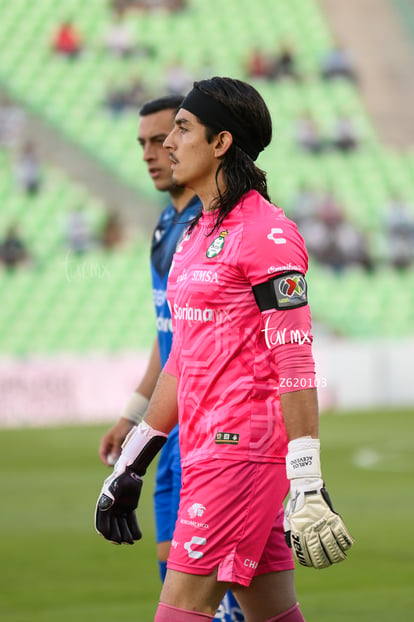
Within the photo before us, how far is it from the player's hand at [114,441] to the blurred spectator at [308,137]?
2229cm

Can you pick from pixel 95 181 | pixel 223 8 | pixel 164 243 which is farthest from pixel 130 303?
pixel 164 243

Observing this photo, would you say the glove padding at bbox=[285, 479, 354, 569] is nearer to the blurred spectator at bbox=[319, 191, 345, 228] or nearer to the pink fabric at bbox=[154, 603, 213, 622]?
the pink fabric at bbox=[154, 603, 213, 622]

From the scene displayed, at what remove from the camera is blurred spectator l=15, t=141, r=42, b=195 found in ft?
81.1

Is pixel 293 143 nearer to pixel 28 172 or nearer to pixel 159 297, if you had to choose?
pixel 28 172

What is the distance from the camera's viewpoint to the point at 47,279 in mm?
22719

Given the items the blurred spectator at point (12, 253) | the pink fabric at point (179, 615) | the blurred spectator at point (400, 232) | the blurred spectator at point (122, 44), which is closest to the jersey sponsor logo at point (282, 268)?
the pink fabric at point (179, 615)

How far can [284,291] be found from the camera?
3475 mm

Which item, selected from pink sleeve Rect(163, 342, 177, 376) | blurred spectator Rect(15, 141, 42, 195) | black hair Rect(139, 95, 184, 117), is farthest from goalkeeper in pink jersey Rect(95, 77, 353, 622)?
blurred spectator Rect(15, 141, 42, 195)

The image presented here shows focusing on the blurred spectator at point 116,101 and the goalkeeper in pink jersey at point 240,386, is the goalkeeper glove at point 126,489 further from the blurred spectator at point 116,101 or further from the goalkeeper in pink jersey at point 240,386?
the blurred spectator at point 116,101

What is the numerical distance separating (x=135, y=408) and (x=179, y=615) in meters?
1.69

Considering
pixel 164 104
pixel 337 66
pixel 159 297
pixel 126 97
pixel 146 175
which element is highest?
pixel 337 66

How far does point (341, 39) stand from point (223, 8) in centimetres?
316

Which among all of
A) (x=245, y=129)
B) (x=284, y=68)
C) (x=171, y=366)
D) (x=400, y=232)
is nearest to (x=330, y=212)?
(x=400, y=232)

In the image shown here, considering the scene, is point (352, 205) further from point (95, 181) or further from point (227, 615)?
point (227, 615)
